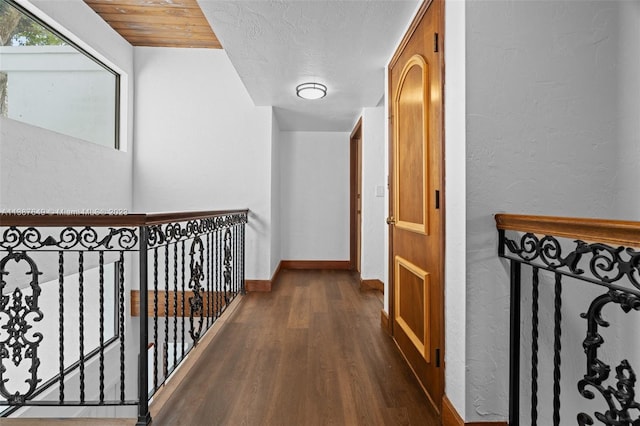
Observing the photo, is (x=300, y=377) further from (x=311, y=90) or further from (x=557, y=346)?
(x=311, y=90)

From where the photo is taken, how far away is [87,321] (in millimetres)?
3744

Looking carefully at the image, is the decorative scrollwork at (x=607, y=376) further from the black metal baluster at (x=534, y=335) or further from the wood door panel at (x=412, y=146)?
the wood door panel at (x=412, y=146)

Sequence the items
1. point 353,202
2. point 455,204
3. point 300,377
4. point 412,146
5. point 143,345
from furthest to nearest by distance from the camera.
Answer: point 353,202
point 412,146
point 300,377
point 143,345
point 455,204

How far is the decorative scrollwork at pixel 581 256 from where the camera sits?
0.87 meters

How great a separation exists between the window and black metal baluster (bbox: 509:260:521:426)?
342 centimetres

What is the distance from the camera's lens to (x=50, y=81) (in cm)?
299

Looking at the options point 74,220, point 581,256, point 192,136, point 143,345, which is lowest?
point 143,345

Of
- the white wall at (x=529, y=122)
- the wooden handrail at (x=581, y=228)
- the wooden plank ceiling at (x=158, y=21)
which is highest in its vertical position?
the wooden plank ceiling at (x=158, y=21)

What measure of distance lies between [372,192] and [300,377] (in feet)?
8.66

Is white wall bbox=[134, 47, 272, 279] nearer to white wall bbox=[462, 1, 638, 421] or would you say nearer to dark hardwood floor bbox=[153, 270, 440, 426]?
dark hardwood floor bbox=[153, 270, 440, 426]

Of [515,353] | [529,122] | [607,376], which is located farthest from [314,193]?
[607,376]

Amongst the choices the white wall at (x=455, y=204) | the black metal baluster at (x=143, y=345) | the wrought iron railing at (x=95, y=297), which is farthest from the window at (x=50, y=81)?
the white wall at (x=455, y=204)

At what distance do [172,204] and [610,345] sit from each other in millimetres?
4030

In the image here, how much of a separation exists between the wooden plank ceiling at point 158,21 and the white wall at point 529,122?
110 inches
